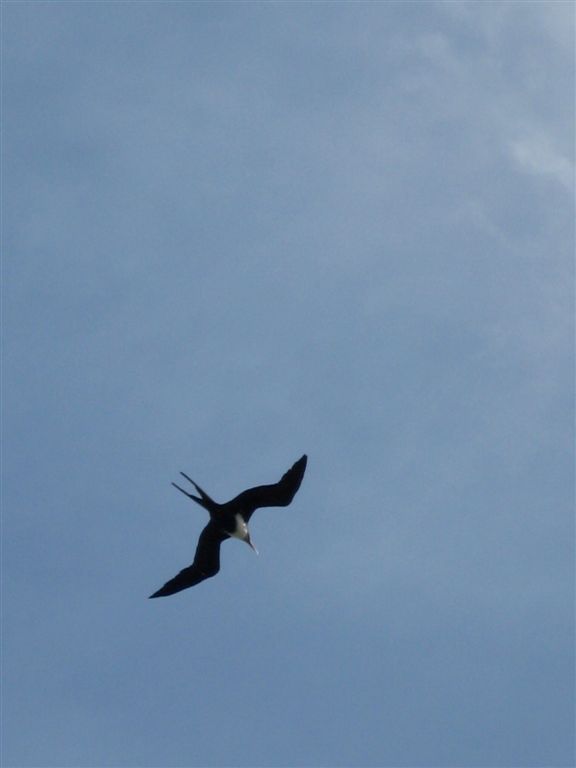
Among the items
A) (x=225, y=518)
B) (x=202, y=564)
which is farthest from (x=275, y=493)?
(x=202, y=564)

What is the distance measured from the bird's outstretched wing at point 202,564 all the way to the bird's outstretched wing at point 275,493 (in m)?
1.41

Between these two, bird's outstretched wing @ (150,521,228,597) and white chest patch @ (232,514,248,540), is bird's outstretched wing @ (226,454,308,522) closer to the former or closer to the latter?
white chest patch @ (232,514,248,540)

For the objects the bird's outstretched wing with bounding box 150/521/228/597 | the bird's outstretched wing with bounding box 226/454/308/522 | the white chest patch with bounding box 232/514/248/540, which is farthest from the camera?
the bird's outstretched wing with bounding box 150/521/228/597

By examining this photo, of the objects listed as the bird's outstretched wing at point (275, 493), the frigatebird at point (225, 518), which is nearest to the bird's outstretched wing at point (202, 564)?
the frigatebird at point (225, 518)

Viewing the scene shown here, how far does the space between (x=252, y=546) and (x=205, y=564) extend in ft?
5.36

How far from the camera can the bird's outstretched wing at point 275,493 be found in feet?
117

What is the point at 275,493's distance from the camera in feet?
118

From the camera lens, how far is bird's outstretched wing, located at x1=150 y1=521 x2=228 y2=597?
122 feet

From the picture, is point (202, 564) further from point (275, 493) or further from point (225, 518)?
point (275, 493)

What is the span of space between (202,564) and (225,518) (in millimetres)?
1910

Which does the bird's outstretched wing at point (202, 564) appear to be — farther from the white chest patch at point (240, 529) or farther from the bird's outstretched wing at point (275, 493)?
the bird's outstretched wing at point (275, 493)

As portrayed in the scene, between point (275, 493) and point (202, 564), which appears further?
point (202, 564)

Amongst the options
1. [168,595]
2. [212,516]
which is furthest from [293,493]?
[168,595]

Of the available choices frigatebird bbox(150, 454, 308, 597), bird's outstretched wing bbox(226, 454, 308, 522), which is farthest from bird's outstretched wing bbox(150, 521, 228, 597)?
bird's outstretched wing bbox(226, 454, 308, 522)
